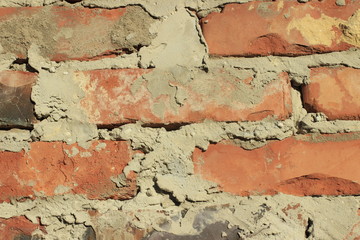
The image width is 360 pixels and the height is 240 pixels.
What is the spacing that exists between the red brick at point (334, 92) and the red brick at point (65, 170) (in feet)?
0.99

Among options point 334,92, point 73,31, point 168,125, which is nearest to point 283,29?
point 334,92

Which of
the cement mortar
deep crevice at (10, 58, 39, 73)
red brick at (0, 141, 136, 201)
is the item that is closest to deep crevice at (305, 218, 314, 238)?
the cement mortar

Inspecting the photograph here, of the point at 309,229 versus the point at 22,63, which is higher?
the point at 22,63

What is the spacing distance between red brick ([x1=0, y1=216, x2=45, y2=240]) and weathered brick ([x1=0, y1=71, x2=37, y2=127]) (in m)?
0.15

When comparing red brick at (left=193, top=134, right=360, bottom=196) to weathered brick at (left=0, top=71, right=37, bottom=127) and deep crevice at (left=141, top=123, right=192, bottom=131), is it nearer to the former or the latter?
deep crevice at (left=141, top=123, right=192, bottom=131)

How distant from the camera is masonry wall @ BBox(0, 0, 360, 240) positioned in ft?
2.44

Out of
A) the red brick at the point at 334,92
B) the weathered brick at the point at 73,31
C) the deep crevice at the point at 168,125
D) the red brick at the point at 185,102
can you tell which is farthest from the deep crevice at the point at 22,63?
the red brick at the point at 334,92

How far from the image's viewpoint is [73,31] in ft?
2.66

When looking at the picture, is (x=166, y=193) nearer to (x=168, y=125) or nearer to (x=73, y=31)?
(x=168, y=125)

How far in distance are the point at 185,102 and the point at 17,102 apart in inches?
10.8

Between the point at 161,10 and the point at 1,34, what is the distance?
0.27 metres

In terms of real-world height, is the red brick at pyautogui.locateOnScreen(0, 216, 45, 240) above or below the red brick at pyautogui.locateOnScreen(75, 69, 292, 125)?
below

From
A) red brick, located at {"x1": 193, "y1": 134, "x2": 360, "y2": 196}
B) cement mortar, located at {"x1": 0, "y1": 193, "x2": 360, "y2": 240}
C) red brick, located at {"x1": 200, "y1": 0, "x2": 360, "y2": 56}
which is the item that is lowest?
cement mortar, located at {"x1": 0, "y1": 193, "x2": 360, "y2": 240}

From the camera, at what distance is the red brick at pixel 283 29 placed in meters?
0.76
